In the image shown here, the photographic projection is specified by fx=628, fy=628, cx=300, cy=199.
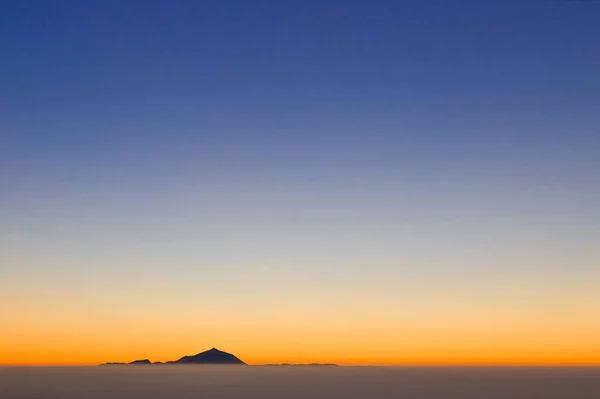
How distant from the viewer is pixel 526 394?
130875 millimetres

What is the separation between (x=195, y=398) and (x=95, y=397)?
18.9 meters

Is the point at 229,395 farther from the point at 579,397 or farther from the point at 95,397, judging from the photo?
the point at 579,397

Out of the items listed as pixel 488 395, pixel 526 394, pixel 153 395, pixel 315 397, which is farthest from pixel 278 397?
pixel 526 394

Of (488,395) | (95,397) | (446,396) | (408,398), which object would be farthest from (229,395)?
(488,395)

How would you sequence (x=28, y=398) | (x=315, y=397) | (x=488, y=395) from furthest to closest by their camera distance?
(x=488, y=395)
(x=315, y=397)
(x=28, y=398)

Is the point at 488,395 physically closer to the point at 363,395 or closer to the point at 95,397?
the point at 363,395

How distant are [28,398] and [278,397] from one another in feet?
147

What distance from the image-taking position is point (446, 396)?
408ft

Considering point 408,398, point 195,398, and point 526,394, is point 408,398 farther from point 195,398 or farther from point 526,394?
point 195,398

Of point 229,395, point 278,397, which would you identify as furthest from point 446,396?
point 229,395

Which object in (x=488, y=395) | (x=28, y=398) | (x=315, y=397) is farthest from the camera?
(x=488, y=395)

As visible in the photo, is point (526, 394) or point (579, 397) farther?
point (526, 394)

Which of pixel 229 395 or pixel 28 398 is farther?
pixel 229 395

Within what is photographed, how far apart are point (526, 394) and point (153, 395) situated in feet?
250
